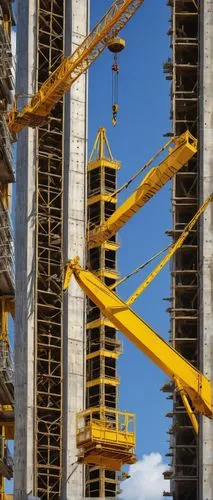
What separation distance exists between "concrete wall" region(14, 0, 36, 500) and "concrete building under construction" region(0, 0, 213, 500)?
3.3 inches

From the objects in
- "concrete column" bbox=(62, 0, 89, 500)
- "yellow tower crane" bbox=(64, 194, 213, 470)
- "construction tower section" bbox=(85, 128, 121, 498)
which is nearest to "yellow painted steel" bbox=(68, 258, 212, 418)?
"yellow tower crane" bbox=(64, 194, 213, 470)

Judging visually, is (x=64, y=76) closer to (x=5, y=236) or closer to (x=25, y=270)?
(x=25, y=270)

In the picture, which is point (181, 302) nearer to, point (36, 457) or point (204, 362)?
point (204, 362)

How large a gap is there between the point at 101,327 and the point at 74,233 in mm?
22536

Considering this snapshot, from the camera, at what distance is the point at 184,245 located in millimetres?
90375

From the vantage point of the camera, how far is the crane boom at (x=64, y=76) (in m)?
94.6

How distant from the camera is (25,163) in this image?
9869cm

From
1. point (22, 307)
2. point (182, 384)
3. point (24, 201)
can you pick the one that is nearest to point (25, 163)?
point (24, 201)

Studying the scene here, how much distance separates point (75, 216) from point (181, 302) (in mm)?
12283

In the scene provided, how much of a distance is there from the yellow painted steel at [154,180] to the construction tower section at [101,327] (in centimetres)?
1157

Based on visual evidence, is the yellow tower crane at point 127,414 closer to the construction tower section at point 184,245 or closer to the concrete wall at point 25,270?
the construction tower section at point 184,245

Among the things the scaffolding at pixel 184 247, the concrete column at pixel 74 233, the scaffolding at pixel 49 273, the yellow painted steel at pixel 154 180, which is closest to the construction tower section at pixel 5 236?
the scaffolding at pixel 184 247

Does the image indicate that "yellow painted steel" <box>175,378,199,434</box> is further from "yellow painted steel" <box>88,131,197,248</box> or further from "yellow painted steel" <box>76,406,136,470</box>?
"yellow painted steel" <box>88,131,197,248</box>

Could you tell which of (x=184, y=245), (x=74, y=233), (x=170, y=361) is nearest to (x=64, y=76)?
(x=74, y=233)
